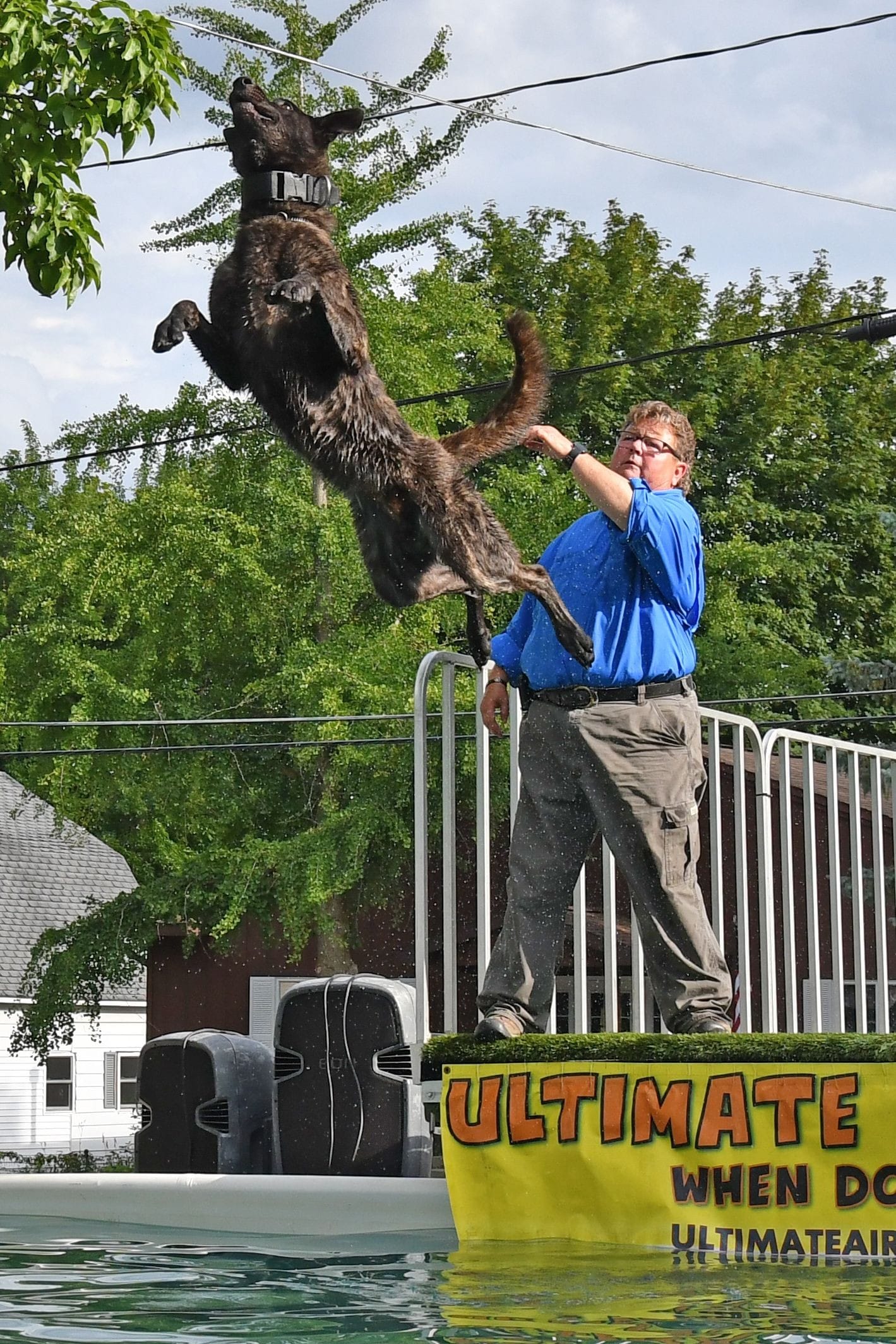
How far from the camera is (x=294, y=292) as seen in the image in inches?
97.6

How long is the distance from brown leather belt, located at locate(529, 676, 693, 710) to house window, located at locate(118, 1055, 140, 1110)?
24622mm

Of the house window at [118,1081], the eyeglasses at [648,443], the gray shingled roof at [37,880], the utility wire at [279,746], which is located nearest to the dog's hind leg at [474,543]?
the eyeglasses at [648,443]

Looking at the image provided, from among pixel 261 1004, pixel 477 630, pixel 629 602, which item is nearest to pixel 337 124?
pixel 477 630

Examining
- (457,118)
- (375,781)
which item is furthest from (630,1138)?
(457,118)

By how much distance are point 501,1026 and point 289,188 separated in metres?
2.00

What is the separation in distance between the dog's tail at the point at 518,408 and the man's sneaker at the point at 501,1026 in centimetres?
138

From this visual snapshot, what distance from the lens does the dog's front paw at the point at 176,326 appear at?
2.63 meters

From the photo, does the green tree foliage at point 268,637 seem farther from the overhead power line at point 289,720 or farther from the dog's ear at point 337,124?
the dog's ear at point 337,124

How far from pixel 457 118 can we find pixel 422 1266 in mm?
16185

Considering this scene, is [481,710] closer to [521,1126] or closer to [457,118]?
[521,1126]

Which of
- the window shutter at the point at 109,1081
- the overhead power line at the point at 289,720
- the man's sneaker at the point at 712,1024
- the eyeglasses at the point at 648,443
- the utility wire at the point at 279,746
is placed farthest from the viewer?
the window shutter at the point at 109,1081

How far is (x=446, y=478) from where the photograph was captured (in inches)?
112

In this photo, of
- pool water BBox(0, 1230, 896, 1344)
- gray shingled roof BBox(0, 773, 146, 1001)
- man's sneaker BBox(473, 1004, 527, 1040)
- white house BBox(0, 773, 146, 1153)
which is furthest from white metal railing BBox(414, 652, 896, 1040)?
gray shingled roof BBox(0, 773, 146, 1001)

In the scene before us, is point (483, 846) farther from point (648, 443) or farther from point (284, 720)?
point (284, 720)
